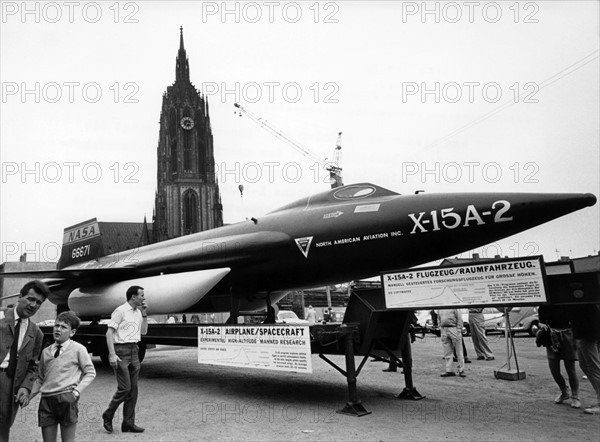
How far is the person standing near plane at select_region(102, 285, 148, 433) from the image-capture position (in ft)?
19.9

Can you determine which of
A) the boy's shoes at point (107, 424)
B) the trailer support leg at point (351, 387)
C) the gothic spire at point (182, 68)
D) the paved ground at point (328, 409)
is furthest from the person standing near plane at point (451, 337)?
the gothic spire at point (182, 68)

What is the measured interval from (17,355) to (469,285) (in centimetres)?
494

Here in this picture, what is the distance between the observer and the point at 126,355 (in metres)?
6.32

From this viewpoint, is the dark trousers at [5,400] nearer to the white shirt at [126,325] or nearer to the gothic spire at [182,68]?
the white shirt at [126,325]

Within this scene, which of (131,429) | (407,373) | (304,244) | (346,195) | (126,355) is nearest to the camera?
(131,429)

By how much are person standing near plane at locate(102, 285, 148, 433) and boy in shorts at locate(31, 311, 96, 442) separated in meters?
1.74

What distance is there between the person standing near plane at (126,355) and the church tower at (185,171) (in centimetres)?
7608

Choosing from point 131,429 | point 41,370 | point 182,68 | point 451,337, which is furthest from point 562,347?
point 182,68

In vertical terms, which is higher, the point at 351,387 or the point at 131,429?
the point at 351,387

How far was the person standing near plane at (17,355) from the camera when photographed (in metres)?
4.21

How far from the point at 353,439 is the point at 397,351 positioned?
2.42 m

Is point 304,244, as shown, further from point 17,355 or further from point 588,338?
point 17,355

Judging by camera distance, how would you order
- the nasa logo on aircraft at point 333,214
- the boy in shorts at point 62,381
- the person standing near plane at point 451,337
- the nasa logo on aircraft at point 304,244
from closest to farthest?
the boy in shorts at point 62,381
the nasa logo on aircraft at point 333,214
the nasa logo on aircraft at point 304,244
the person standing near plane at point 451,337

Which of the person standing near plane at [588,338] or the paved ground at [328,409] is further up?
the person standing near plane at [588,338]
